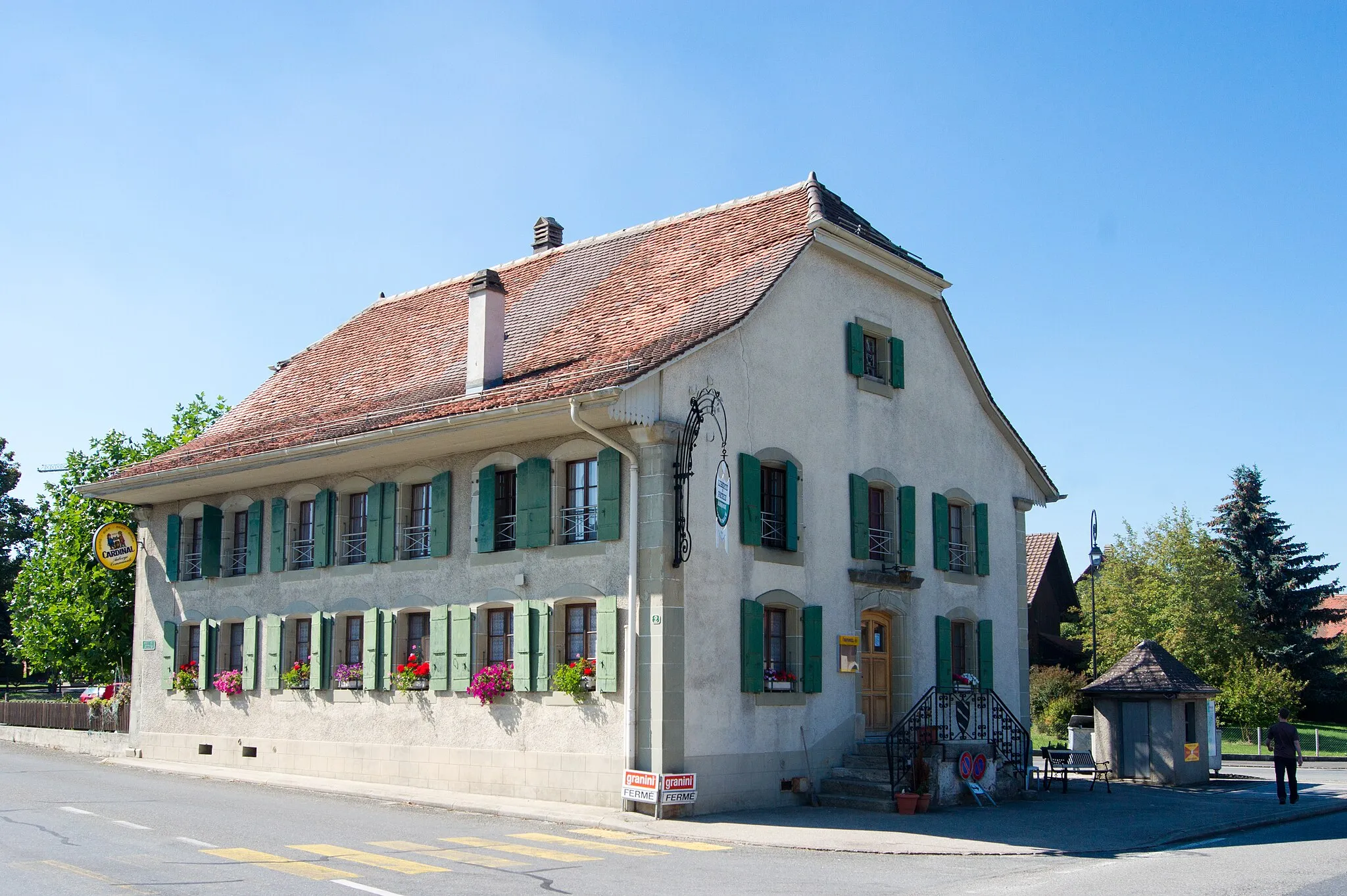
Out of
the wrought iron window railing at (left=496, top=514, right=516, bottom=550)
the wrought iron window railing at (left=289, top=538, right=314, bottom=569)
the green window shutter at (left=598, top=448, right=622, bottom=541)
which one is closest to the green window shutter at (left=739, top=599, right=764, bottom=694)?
the green window shutter at (left=598, top=448, right=622, bottom=541)

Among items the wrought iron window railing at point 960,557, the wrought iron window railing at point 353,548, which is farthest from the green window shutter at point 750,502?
the wrought iron window railing at point 353,548

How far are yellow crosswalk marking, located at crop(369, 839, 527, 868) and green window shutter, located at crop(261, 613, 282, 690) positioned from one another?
374 inches

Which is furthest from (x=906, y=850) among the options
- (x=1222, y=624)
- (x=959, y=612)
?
(x=1222, y=624)

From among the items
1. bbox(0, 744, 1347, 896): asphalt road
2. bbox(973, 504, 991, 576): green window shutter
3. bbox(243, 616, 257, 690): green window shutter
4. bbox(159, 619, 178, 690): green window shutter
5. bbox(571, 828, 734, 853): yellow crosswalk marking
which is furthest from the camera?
bbox(159, 619, 178, 690): green window shutter

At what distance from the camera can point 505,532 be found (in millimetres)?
19281

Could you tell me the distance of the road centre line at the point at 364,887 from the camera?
10.1 m

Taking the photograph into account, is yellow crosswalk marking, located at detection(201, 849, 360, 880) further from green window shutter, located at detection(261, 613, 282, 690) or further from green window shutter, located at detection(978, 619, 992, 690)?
green window shutter, located at detection(978, 619, 992, 690)

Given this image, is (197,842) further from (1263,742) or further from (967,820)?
(1263,742)

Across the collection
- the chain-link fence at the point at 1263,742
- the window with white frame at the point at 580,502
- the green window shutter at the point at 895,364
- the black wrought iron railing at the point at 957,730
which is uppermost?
the green window shutter at the point at 895,364

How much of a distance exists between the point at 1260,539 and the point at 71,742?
126 feet

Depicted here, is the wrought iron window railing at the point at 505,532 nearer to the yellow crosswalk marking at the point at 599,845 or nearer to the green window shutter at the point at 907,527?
the yellow crosswalk marking at the point at 599,845

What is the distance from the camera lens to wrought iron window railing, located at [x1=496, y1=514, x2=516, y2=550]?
63.0 feet

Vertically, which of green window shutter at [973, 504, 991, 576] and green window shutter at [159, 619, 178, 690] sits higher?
green window shutter at [973, 504, 991, 576]

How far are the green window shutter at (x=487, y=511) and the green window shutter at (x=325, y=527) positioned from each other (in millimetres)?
3760
